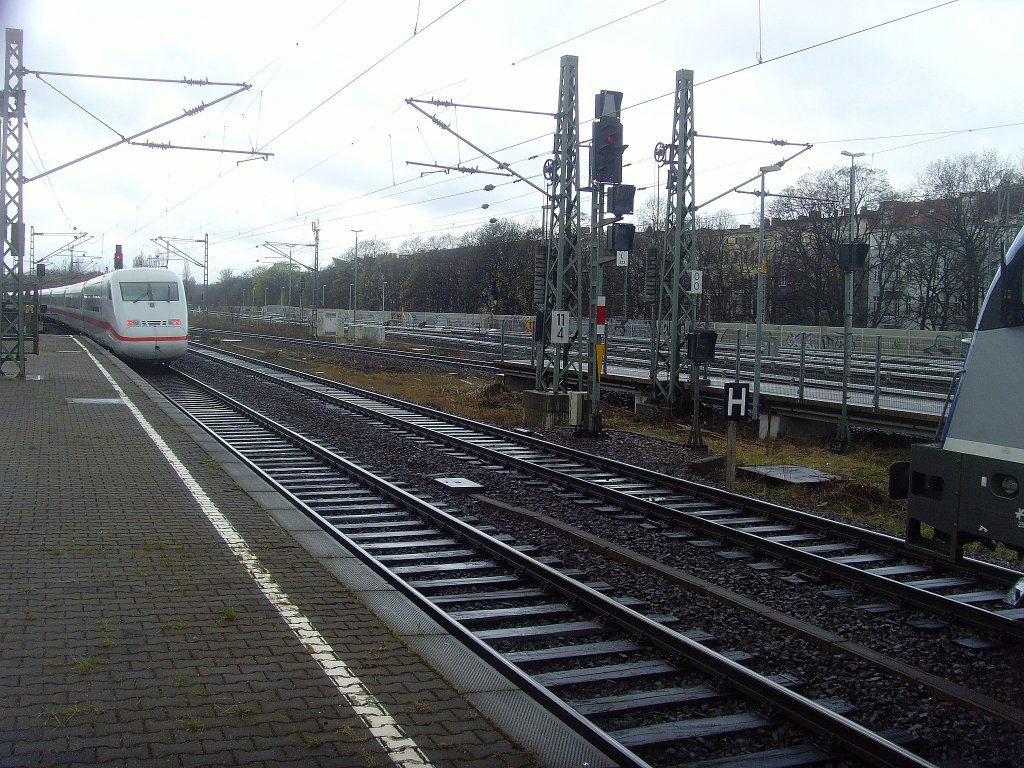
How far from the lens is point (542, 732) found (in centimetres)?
433

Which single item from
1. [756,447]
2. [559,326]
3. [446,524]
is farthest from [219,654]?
[756,447]

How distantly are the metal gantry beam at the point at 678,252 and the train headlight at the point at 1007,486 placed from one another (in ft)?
49.0

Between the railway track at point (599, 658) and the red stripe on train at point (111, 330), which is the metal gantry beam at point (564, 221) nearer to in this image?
the railway track at point (599, 658)

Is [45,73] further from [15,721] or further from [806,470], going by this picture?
[15,721]

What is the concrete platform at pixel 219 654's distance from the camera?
401 cm

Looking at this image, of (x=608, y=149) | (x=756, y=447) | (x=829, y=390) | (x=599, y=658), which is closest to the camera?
(x=599, y=658)

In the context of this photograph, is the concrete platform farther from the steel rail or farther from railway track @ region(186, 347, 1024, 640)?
railway track @ region(186, 347, 1024, 640)

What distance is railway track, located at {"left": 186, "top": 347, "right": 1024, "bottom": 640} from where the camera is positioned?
692 centimetres

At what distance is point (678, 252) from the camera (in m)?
20.3

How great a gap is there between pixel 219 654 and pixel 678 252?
16718mm

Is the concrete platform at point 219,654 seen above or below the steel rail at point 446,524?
above

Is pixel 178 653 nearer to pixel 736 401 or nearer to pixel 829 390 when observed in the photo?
pixel 736 401

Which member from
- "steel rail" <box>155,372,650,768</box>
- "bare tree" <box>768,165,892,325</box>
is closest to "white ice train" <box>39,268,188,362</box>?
"steel rail" <box>155,372,650,768</box>

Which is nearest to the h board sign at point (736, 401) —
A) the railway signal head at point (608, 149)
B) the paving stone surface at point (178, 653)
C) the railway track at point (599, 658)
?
the railway track at point (599, 658)
